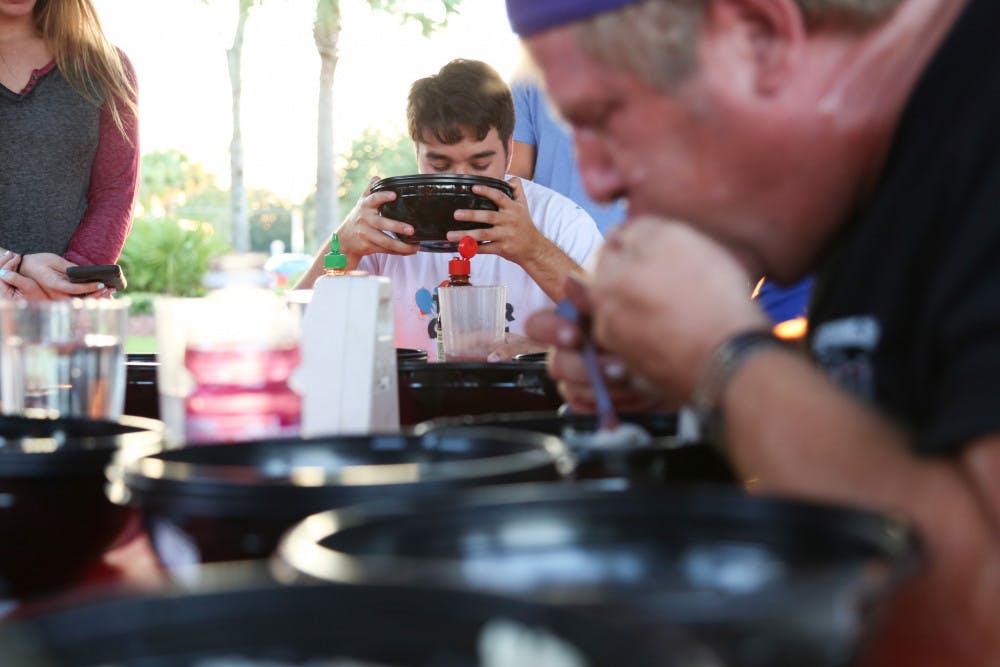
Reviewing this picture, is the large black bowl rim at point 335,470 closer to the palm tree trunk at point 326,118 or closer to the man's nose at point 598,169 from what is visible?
the man's nose at point 598,169

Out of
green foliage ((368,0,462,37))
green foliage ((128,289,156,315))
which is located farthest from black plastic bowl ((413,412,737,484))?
green foliage ((128,289,156,315))

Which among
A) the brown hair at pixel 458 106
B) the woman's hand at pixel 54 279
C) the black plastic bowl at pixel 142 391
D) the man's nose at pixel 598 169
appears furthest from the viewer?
the brown hair at pixel 458 106

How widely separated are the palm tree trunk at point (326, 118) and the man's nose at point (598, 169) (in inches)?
359

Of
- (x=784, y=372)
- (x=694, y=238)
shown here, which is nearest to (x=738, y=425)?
(x=784, y=372)

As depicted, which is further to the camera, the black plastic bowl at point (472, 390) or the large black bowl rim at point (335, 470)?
the black plastic bowl at point (472, 390)

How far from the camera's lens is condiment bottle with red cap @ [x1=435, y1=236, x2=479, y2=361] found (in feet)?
7.76

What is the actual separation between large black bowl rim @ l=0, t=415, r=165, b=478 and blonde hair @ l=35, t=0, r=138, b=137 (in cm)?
168

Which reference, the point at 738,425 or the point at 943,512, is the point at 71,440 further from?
the point at 943,512

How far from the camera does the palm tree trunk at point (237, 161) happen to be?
12609 millimetres

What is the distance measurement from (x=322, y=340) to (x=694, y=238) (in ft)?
1.37

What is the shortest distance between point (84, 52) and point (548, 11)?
1795 mm

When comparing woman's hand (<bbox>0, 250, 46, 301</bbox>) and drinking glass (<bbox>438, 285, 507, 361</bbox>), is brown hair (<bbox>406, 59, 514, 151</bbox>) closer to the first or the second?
drinking glass (<bbox>438, 285, 507, 361</bbox>)

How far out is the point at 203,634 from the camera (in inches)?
16.6

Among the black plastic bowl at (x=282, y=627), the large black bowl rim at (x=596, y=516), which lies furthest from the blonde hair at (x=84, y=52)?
the black plastic bowl at (x=282, y=627)
